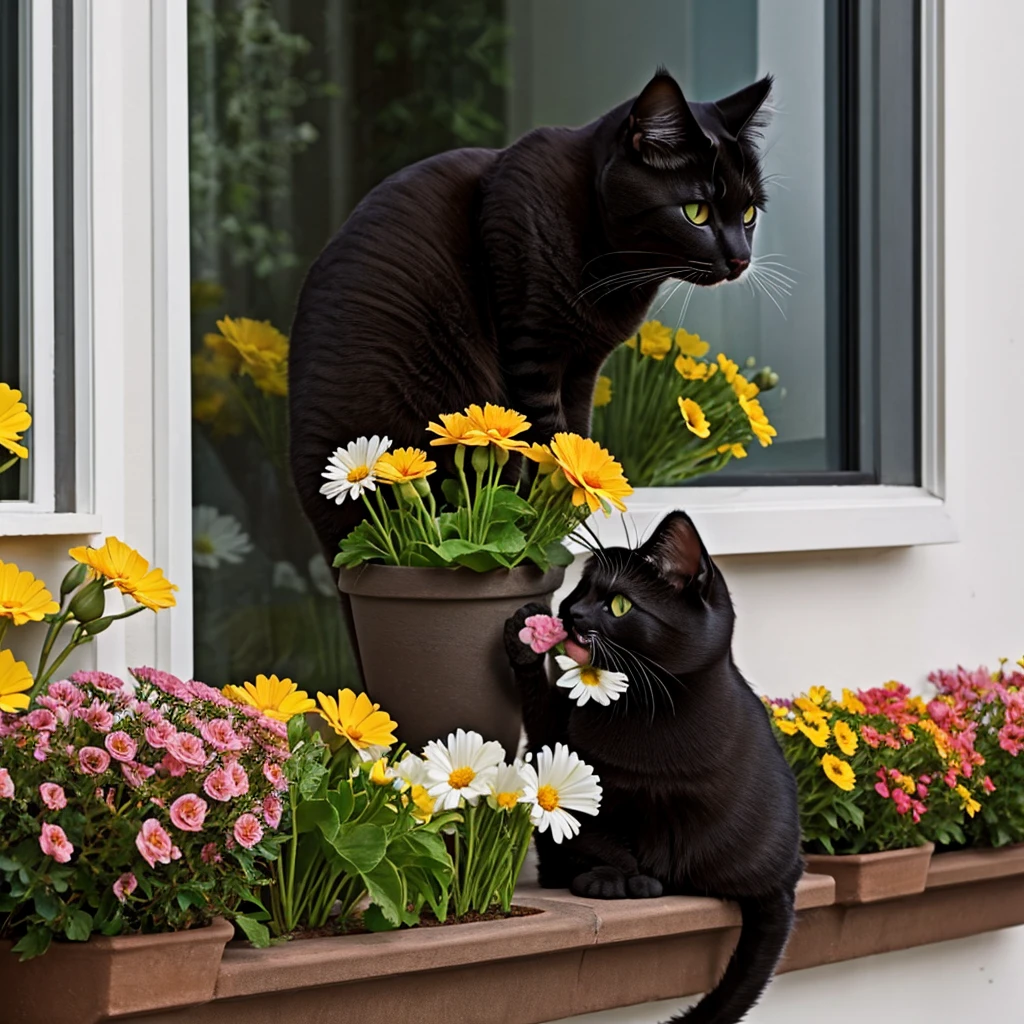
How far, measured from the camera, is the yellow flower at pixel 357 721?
3.14ft

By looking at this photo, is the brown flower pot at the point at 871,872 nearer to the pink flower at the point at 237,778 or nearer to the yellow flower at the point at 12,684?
the pink flower at the point at 237,778

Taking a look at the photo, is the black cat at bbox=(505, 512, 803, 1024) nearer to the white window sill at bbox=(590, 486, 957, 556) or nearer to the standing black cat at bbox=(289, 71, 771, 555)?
the standing black cat at bbox=(289, 71, 771, 555)

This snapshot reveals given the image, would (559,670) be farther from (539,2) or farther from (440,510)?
(539,2)

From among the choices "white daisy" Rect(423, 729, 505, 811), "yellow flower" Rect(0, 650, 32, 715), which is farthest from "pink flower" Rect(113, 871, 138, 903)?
"white daisy" Rect(423, 729, 505, 811)

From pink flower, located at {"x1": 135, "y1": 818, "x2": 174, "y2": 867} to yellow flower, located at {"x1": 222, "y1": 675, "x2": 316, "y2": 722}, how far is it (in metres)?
0.21

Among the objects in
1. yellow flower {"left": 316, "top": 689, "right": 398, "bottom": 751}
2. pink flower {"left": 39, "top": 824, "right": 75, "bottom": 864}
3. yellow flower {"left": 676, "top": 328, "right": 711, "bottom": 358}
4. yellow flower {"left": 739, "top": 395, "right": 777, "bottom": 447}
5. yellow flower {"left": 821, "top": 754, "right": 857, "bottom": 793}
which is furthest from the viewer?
yellow flower {"left": 676, "top": 328, "right": 711, "bottom": 358}

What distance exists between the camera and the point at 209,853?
0.80 m

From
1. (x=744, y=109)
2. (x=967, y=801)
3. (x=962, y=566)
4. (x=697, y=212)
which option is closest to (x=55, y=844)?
(x=697, y=212)

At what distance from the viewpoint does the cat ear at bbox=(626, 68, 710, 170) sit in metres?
1.05

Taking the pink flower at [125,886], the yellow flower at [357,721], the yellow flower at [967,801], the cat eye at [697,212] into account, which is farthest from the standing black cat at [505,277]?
the yellow flower at [967,801]

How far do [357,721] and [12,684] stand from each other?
0.79 ft

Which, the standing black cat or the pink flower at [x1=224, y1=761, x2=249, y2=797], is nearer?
the pink flower at [x1=224, y1=761, x2=249, y2=797]

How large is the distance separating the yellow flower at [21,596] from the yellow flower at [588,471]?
1.29 feet

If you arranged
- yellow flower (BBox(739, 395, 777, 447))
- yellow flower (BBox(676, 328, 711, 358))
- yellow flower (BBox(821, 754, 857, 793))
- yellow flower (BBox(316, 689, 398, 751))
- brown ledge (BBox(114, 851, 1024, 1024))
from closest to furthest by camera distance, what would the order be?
brown ledge (BBox(114, 851, 1024, 1024)), yellow flower (BBox(316, 689, 398, 751)), yellow flower (BBox(821, 754, 857, 793)), yellow flower (BBox(739, 395, 777, 447)), yellow flower (BBox(676, 328, 711, 358))
